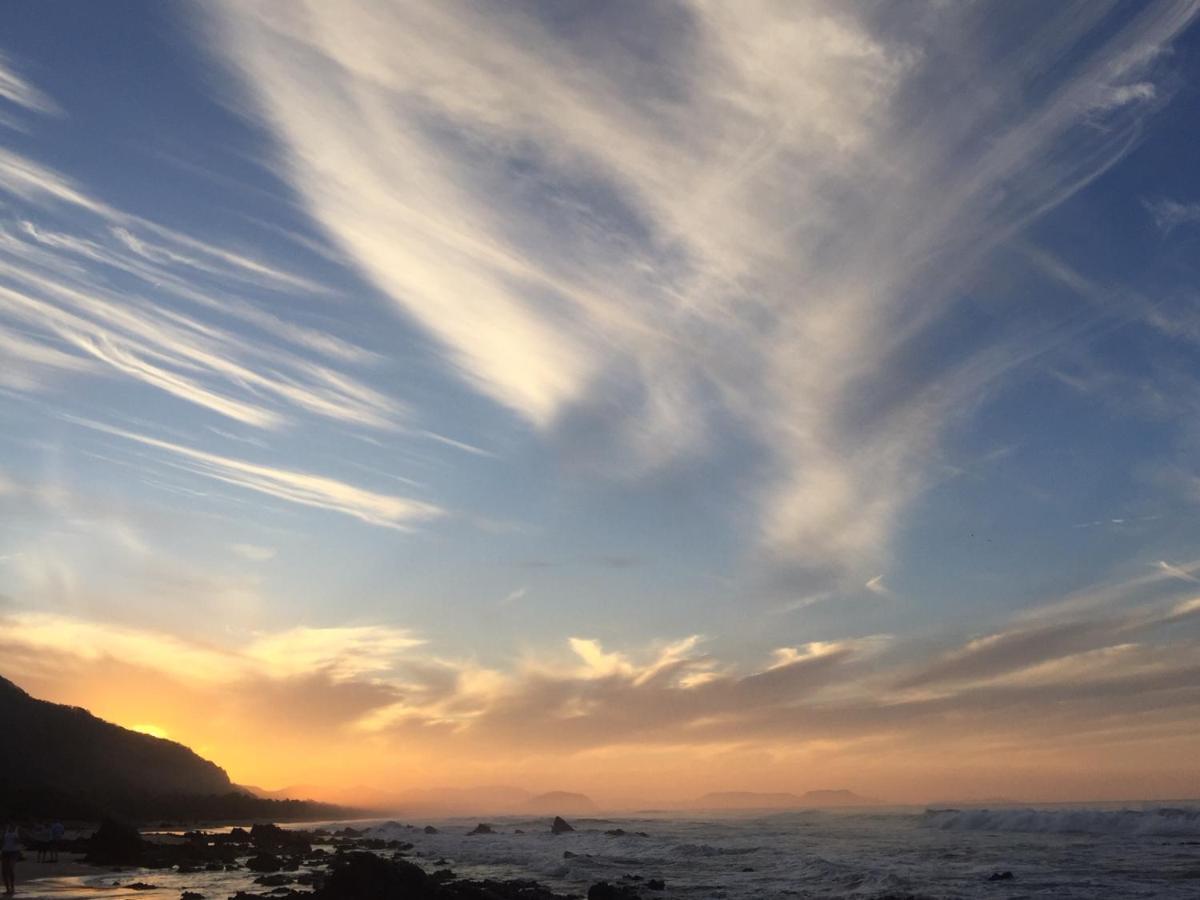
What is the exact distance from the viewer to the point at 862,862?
4991 centimetres

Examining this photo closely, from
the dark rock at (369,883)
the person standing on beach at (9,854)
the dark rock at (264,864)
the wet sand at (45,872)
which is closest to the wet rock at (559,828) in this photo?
the dark rock at (264,864)

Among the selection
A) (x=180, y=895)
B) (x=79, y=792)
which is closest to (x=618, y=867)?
(x=180, y=895)

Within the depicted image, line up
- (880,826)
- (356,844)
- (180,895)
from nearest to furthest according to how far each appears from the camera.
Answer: (180,895), (356,844), (880,826)

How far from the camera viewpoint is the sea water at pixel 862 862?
118 ft

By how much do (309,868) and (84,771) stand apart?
3579 inches

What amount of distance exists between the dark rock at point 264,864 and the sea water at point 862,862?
138 centimetres

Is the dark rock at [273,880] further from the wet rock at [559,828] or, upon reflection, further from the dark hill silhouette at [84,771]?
the wet rock at [559,828]

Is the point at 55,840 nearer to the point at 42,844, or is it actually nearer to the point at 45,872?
the point at 42,844

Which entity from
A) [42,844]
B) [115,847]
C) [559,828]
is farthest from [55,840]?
[559,828]

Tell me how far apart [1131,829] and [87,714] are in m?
142

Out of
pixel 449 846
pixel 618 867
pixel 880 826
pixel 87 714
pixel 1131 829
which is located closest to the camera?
pixel 618 867

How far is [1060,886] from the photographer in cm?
3700

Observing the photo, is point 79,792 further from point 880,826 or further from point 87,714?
point 880,826

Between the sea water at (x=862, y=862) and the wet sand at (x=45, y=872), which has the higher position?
the wet sand at (x=45, y=872)
